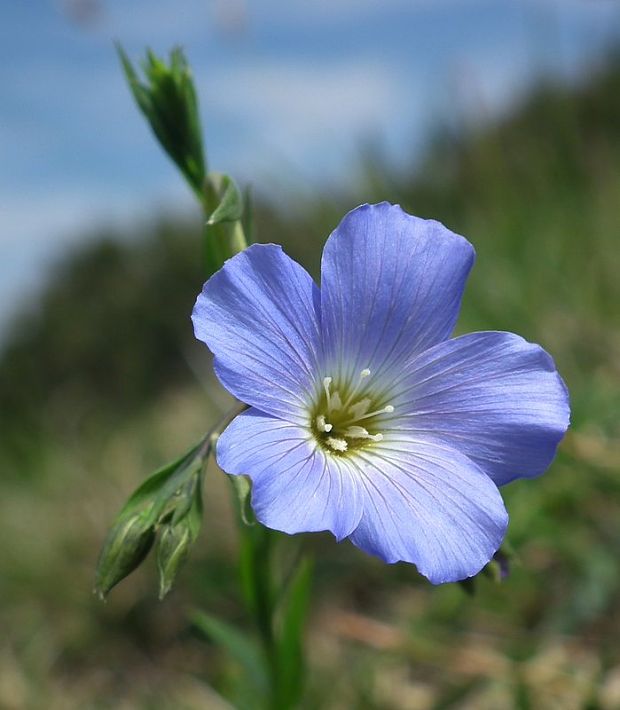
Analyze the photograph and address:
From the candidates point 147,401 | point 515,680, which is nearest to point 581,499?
point 515,680

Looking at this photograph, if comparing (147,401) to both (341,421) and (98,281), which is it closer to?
(98,281)

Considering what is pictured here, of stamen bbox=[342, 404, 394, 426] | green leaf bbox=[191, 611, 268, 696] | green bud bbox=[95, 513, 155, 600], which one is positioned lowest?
green leaf bbox=[191, 611, 268, 696]

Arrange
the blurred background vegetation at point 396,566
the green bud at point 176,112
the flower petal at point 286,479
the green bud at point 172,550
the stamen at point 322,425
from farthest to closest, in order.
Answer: the blurred background vegetation at point 396,566 → the green bud at point 176,112 → the stamen at point 322,425 → the green bud at point 172,550 → the flower petal at point 286,479

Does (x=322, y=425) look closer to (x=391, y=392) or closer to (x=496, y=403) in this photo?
(x=391, y=392)

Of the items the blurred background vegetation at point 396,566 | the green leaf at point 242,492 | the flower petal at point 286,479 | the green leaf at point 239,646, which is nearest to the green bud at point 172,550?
the green leaf at point 242,492

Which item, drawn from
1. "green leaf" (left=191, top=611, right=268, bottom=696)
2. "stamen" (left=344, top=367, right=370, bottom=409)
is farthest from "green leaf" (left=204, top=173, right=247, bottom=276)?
"green leaf" (left=191, top=611, right=268, bottom=696)

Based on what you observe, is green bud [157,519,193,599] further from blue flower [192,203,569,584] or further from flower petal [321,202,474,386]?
flower petal [321,202,474,386]

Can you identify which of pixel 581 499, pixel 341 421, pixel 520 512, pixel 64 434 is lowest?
pixel 64 434

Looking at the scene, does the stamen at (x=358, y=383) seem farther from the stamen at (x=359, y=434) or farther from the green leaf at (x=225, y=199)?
the green leaf at (x=225, y=199)
